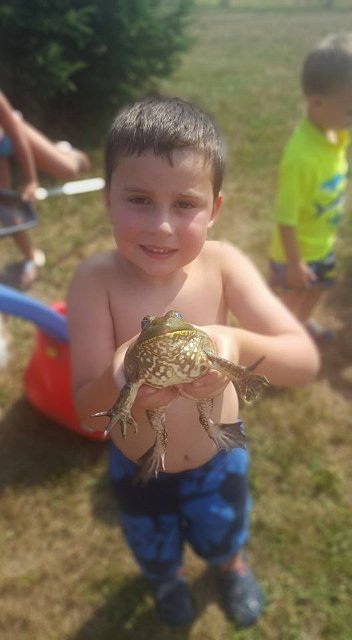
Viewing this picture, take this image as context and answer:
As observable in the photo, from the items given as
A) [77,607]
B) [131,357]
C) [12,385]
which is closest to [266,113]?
[12,385]

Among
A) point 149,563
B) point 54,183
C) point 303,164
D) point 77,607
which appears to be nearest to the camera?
point 149,563

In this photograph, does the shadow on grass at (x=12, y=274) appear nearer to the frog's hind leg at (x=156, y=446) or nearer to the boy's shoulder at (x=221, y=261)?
the boy's shoulder at (x=221, y=261)

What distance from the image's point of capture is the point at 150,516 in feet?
6.70

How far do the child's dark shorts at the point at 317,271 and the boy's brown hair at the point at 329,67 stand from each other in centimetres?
106

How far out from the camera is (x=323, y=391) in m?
3.81

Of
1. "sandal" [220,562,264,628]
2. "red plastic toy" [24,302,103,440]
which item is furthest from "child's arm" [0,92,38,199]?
"sandal" [220,562,264,628]

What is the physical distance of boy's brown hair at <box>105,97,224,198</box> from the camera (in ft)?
4.32

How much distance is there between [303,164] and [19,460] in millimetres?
2476

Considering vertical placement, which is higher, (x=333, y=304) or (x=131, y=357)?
(x=131, y=357)

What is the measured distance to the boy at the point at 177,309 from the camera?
4.27 ft

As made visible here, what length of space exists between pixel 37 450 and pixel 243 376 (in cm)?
264

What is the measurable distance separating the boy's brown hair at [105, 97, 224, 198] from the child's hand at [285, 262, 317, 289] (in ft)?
6.44

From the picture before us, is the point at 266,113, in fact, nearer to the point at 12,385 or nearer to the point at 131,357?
the point at 12,385

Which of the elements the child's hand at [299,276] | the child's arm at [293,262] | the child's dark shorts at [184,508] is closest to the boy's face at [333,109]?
the child's arm at [293,262]
